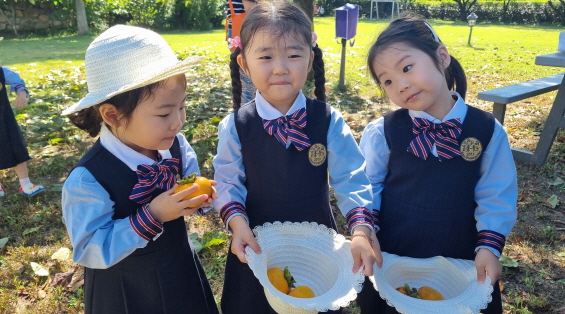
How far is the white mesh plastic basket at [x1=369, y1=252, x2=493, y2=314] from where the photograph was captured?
4.77 ft

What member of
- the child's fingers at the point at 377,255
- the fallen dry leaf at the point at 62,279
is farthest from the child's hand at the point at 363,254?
the fallen dry leaf at the point at 62,279

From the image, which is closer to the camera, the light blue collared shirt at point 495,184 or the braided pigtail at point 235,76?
the light blue collared shirt at point 495,184

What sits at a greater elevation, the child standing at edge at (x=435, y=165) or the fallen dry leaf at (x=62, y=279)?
the child standing at edge at (x=435, y=165)

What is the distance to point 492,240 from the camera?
173cm

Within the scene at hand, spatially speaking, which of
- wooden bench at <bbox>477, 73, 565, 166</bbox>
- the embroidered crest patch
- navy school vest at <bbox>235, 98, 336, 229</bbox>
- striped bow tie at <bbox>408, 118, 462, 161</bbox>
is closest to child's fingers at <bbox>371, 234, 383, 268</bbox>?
navy school vest at <bbox>235, 98, 336, 229</bbox>

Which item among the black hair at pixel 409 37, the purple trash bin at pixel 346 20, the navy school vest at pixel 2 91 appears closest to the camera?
the black hair at pixel 409 37

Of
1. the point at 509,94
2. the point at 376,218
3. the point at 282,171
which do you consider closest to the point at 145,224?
the point at 282,171

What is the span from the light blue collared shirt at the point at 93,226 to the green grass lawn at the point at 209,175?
Answer: 111 cm

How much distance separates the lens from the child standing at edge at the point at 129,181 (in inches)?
60.9

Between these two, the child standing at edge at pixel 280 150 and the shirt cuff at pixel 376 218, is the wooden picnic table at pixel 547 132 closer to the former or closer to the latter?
the shirt cuff at pixel 376 218

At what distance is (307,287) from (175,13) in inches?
867

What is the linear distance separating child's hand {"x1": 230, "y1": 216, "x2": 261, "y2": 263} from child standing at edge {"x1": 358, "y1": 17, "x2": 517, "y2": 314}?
0.60 m

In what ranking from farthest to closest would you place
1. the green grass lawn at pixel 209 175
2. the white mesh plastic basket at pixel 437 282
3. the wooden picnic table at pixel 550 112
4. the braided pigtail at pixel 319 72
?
the wooden picnic table at pixel 550 112
the green grass lawn at pixel 209 175
the braided pigtail at pixel 319 72
the white mesh plastic basket at pixel 437 282

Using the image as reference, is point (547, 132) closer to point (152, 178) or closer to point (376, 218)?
point (376, 218)
